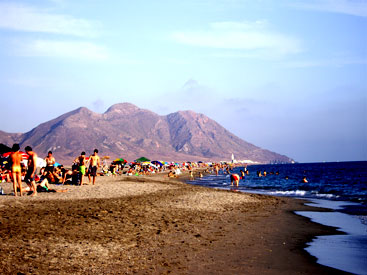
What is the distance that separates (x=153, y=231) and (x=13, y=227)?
355 cm

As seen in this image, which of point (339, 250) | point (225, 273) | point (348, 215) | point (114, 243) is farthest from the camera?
point (348, 215)

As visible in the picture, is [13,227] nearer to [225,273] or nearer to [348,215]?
[225,273]

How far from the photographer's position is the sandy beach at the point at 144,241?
6566 millimetres

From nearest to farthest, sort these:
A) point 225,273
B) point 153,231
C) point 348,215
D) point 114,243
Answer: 1. point 225,273
2. point 114,243
3. point 153,231
4. point 348,215

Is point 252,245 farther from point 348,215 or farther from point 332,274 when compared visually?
point 348,215

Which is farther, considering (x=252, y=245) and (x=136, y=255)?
(x=252, y=245)

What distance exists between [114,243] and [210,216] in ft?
17.8

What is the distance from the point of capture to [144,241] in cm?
852

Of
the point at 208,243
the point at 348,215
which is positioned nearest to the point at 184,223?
the point at 208,243

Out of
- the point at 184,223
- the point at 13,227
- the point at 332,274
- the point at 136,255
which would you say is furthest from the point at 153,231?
the point at 332,274

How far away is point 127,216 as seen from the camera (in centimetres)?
1145

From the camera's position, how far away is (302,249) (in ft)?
28.2

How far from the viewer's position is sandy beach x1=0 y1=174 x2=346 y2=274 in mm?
6566

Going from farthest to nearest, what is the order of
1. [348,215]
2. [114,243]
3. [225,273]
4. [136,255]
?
[348,215], [114,243], [136,255], [225,273]
